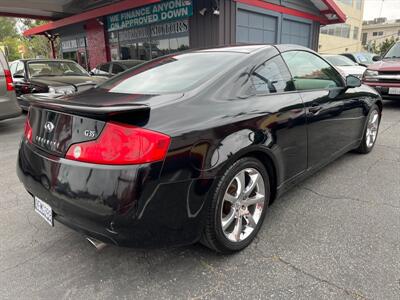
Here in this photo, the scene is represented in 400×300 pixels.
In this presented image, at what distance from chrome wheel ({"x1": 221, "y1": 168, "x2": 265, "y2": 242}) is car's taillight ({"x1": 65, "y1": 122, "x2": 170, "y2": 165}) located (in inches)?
25.1

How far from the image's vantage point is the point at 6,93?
6.19 meters

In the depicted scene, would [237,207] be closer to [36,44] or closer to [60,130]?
[60,130]

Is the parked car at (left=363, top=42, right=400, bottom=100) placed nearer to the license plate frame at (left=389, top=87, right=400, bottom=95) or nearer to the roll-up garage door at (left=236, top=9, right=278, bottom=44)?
the license plate frame at (left=389, top=87, right=400, bottom=95)

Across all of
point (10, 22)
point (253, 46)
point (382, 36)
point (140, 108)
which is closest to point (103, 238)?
point (140, 108)

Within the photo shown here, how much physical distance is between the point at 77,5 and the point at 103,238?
16.1m

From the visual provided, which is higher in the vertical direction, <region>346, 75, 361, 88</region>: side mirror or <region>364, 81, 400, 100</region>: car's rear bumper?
<region>346, 75, 361, 88</region>: side mirror

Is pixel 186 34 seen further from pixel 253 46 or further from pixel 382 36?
pixel 382 36

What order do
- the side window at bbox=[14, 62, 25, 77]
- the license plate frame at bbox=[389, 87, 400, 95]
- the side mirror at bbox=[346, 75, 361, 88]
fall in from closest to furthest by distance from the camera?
1. the side mirror at bbox=[346, 75, 361, 88]
2. the license plate frame at bbox=[389, 87, 400, 95]
3. the side window at bbox=[14, 62, 25, 77]

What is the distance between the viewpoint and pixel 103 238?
6.17 feet

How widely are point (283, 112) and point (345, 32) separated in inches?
1431

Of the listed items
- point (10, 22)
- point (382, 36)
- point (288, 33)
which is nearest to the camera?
point (288, 33)

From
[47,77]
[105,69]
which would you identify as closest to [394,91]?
[105,69]

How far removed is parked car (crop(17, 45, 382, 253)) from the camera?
5.86 feet

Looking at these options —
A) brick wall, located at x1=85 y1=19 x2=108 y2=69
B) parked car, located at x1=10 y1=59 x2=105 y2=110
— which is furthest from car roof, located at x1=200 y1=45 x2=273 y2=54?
brick wall, located at x1=85 y1=19 x2=108 y2=69
